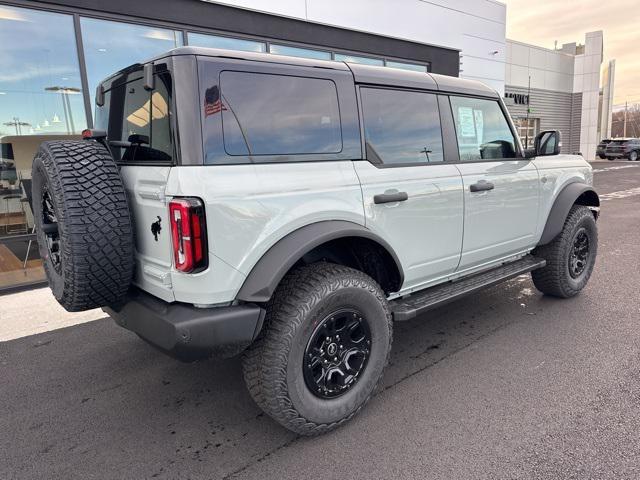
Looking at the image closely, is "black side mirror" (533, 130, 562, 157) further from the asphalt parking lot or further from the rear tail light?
the rear tail light

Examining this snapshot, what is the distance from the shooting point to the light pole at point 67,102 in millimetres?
5934

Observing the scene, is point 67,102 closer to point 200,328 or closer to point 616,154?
point 200,328

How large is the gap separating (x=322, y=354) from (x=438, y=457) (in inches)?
31.2

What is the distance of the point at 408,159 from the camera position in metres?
3.01

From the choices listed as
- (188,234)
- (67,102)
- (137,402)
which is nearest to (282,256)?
(188,234)

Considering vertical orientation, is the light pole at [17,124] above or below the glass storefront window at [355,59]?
below

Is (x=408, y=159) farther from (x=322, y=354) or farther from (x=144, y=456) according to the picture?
(x=144, y=456)

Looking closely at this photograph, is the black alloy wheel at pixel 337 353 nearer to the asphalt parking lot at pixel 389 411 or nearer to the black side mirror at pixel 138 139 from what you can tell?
the asphalt parking lot at pixel 389 411

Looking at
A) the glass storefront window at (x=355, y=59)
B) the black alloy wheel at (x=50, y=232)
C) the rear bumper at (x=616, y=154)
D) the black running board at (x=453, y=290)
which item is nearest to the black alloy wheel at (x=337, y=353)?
the black running board at (x=453, y=290)

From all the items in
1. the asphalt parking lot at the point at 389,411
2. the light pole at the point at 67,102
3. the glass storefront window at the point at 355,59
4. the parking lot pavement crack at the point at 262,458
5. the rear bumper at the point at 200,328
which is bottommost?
the parking lot pavement crack at the point at 262,458

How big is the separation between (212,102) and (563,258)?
3.62 m

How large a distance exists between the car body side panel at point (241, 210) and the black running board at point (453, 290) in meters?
0.95

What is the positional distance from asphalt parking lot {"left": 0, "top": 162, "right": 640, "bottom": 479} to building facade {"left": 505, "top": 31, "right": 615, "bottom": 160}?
23.1 meters

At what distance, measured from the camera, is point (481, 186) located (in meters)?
3.34
